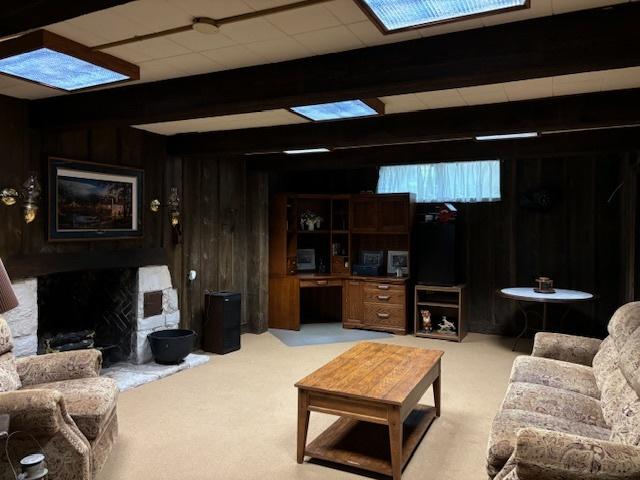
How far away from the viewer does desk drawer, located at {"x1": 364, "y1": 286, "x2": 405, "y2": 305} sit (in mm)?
6270

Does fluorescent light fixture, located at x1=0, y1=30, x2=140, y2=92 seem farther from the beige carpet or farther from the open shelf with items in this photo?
the open shelf with items

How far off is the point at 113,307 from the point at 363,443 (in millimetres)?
2930

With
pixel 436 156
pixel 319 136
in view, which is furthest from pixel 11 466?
pixel 436 156

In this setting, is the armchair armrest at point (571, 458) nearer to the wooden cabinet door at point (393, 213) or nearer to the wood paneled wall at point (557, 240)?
the wood paneled wall at point (557, 240)

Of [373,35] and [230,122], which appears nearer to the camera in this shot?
[373,35]

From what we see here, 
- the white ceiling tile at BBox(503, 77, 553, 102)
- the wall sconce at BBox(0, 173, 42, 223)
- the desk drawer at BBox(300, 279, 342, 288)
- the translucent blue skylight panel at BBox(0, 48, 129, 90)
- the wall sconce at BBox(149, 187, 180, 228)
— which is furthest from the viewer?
the desk drawer at BBox(300, 279, 342, 288)

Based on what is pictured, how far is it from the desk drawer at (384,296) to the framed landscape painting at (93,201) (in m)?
3.08

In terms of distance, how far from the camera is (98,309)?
15.6 ft

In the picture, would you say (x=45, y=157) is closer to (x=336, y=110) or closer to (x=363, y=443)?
(x=336, y=110)

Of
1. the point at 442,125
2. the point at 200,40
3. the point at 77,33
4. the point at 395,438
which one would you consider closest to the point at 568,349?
the point at 395,438

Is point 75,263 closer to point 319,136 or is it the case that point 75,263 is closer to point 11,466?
point 11,466

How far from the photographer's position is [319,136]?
13.9ft

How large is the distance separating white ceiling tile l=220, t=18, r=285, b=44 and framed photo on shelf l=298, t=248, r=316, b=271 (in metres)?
4.82

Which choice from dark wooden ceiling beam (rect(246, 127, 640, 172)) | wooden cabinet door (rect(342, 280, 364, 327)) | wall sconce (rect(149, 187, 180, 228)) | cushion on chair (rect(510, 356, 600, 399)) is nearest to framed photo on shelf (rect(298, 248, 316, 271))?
wooden cabinet door (rect(342, 280, 364, 327))
